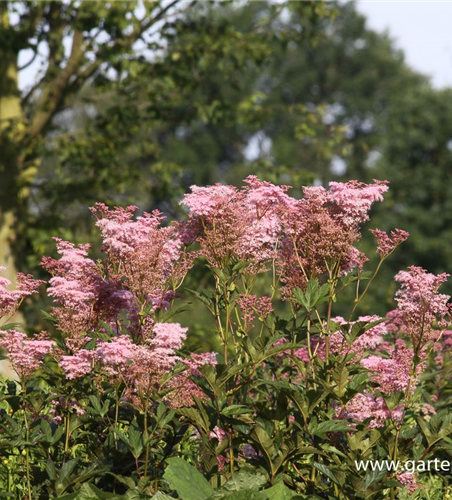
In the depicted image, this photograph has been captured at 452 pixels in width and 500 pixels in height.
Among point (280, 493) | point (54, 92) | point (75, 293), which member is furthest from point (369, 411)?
point (54, 92)

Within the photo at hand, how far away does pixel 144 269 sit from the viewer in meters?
4.41

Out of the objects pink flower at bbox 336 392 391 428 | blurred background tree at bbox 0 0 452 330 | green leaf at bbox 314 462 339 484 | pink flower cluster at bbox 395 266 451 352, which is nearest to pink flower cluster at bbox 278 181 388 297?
pink flower cluster at bbox 395 266 451 352

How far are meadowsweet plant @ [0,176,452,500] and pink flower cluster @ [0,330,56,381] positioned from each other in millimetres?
11

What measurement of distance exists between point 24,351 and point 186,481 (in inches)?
49.2

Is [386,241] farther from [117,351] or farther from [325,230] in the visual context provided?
[117,351]

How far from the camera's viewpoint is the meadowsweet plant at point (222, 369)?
4250 millimetres

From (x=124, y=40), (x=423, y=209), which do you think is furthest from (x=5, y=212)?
(x=423, y=209)

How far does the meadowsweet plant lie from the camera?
425cm

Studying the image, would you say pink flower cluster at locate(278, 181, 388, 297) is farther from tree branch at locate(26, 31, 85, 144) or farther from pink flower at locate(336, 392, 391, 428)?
tree branch at locate(26, 31, 85, 144)

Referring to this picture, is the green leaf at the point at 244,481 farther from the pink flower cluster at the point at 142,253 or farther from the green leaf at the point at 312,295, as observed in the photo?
the pink flower cluster at the point at 142,253

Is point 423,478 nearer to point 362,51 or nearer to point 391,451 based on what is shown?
point 391,451

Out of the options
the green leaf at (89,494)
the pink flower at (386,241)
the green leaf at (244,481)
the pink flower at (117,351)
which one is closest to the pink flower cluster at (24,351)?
the pink flower at (117,351)

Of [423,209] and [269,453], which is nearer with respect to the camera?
[269,453]

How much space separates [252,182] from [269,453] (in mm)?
1611
